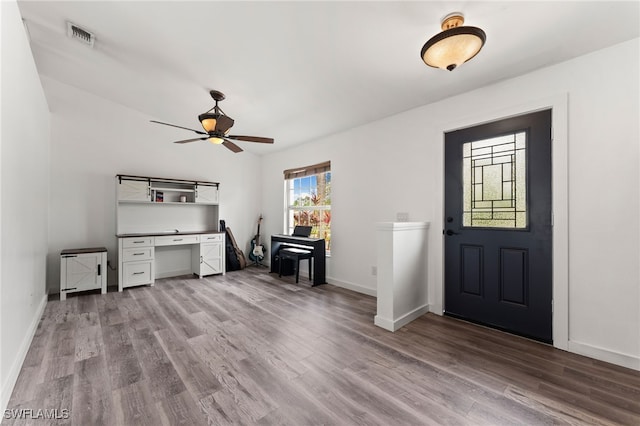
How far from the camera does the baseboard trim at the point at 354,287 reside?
3.73 meters

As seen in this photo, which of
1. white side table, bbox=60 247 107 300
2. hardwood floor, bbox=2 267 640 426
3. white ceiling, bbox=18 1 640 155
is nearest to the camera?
hardwood floor, bbox=2 267 640 426

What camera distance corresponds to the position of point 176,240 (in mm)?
4496

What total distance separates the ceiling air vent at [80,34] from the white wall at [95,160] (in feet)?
6.11

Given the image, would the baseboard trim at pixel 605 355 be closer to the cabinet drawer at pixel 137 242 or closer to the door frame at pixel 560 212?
the door frame at pixel 560 212

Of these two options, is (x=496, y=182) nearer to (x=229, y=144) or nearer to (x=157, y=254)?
(x=229, y=144)

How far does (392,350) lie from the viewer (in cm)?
224

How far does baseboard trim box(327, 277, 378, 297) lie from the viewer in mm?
3732

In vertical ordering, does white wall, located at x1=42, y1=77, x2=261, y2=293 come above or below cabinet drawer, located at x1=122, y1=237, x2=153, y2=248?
above

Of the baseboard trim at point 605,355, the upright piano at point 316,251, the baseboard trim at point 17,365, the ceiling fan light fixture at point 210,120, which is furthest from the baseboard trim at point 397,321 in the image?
the ceiling fan light fixture at point 210,120

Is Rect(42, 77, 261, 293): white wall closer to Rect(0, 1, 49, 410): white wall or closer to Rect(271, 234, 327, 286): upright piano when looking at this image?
Rect(0, 1, 49, 410): white wall

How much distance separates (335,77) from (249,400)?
116 inches

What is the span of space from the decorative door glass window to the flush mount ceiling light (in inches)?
49.3

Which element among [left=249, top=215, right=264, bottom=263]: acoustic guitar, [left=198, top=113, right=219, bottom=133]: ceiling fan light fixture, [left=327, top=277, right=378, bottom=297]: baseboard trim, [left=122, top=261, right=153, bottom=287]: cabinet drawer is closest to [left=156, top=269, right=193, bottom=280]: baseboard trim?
[left=122, top=261, right=153, bottom=287]: cabinet drawer

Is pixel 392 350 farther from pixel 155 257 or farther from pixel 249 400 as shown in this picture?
pixel 155 257
